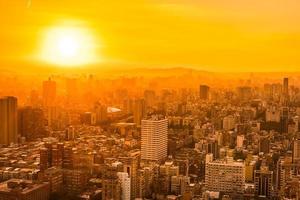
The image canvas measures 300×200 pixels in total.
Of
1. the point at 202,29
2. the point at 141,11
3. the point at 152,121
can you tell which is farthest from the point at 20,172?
the point at 202,29

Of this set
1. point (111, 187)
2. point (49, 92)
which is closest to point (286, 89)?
point (111, 187)

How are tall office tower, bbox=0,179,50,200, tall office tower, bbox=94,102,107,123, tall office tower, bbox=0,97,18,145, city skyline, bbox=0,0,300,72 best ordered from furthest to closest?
tall office tower, bbox=94,102,107,123 < tall office tower, bbox=0,97,18,145 < city skyline, bbox=0,0,300,72 < tall office tower, bbox=0,179,50,200

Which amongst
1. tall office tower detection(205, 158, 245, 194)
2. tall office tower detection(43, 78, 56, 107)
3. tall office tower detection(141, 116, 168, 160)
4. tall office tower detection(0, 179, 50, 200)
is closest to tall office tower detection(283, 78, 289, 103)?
tall office tower detection(205, 158, 245, 194)

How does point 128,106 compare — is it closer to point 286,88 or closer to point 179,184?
point 179,184

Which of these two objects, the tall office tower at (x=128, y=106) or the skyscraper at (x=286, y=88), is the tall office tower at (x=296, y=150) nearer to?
the skyscraper at (x=286, y=88)

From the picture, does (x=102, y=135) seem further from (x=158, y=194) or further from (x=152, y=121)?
(x=158, y=194)

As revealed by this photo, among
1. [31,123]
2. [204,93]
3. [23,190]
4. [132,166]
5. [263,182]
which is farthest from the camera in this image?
[204,93]

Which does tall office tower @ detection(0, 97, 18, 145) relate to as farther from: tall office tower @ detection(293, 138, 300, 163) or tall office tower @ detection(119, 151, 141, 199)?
tall office tower @ detection(293, 138, 300, 163)
